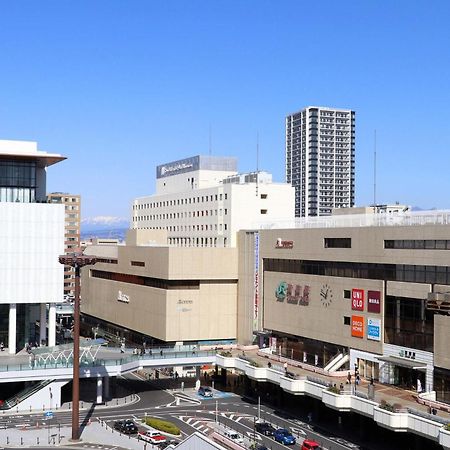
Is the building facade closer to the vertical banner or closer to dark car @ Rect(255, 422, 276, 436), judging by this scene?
the vertical banner

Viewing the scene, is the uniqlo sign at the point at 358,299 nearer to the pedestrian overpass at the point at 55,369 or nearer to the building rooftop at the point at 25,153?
the pedestrian overpass at the point at 55,369

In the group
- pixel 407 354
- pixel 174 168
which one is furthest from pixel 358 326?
pixel 174 168

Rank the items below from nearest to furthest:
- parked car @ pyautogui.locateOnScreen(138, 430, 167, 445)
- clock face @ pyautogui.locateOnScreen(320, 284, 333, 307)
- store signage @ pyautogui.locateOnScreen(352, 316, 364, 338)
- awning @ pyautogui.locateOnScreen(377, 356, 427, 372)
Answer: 1. parked car @ pyautogui.locateOnScreen(138, 430, 167, 445)
2. awning @ pyautogui.locateOnScreen(377, 356, 427, 372)
3. store signage @ pyautogui.locateOnScreen(352, 316, 364, 338)
4. clock face @ pyautogui.locateOnScreen(320, 284, 333, 307)

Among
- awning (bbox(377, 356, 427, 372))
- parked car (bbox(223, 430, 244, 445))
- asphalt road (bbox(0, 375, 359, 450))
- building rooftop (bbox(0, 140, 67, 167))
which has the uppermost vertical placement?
building rooftop (bbox(0, 140, 67, 167))

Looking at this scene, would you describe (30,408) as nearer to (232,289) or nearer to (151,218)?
(232,289)

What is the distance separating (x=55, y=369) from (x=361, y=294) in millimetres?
32453

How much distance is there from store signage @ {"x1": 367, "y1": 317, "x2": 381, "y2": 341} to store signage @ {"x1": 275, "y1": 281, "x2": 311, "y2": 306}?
11.8m

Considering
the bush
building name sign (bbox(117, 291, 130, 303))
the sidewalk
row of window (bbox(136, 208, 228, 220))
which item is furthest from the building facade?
the sidewalk

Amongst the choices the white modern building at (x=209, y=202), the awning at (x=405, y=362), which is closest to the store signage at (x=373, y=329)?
the awning at (x=405, y=362)

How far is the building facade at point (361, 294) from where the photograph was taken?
222 feet

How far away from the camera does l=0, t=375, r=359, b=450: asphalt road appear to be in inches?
2721

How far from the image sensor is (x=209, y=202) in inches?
4503

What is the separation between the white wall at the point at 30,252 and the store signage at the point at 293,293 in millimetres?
26454

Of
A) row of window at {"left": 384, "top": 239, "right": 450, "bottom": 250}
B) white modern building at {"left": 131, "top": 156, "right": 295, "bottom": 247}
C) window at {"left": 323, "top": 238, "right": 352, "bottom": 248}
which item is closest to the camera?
row of window at {"left": 384, "top": 239, "right": 450, "bottom": 250}
